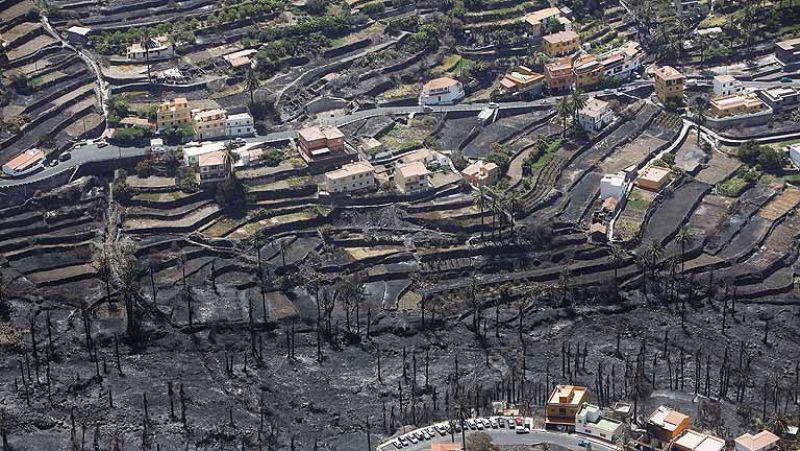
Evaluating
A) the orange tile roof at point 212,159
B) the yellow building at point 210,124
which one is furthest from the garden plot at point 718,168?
the yellow building at point 210,124

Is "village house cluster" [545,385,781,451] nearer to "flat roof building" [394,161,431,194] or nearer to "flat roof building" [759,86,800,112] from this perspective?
"flat roof building" [394,161,431,194]

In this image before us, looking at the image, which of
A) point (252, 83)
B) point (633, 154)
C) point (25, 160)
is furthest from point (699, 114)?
point (25, 160)

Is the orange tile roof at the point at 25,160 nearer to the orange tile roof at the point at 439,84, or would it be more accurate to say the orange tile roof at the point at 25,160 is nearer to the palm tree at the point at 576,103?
the orange tile roof at the point at 439,84

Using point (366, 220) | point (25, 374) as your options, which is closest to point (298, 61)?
point (366, 220)

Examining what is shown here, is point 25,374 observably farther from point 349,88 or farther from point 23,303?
point 349,88

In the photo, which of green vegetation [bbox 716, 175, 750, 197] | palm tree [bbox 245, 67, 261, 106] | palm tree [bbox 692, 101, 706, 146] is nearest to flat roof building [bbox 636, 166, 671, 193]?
green vegetation [bbox 716, 175, 750, 197]

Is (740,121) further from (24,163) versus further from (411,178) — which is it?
(24,163)

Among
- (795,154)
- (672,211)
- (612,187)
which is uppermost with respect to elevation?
(612,187)
